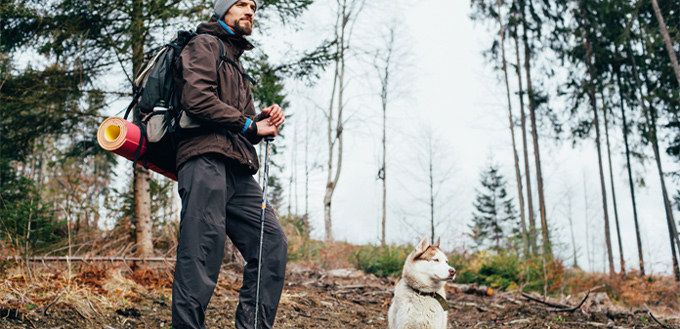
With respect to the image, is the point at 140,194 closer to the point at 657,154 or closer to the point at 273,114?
the point at 273,114

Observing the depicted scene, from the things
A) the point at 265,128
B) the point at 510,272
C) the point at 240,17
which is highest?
the point at 240,17

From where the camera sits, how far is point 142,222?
690cm

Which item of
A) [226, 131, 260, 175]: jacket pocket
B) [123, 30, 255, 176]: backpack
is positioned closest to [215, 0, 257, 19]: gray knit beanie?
[123, 30, 255, 176]: backpack

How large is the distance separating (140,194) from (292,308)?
3169mm

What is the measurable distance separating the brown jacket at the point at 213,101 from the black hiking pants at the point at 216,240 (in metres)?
0.09

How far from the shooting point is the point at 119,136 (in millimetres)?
2604

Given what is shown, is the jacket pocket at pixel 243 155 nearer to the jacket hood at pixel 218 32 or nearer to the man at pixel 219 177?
the man at pixel 219 177

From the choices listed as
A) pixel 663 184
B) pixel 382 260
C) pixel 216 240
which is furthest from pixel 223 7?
pixel 663 184

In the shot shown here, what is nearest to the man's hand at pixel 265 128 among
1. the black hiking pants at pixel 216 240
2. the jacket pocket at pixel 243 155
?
the jacket pocket at pixel 243 155

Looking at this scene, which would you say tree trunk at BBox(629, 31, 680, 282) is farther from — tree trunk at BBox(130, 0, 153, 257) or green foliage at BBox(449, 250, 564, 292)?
tree trunk at BBox(130, 0, 153, 257)

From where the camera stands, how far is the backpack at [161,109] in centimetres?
270

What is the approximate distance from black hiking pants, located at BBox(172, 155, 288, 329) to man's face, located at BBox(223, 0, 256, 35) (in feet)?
3.00

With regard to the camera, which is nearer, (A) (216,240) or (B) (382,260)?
(A) (216,240)

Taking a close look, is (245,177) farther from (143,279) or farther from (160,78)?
(143,279)
